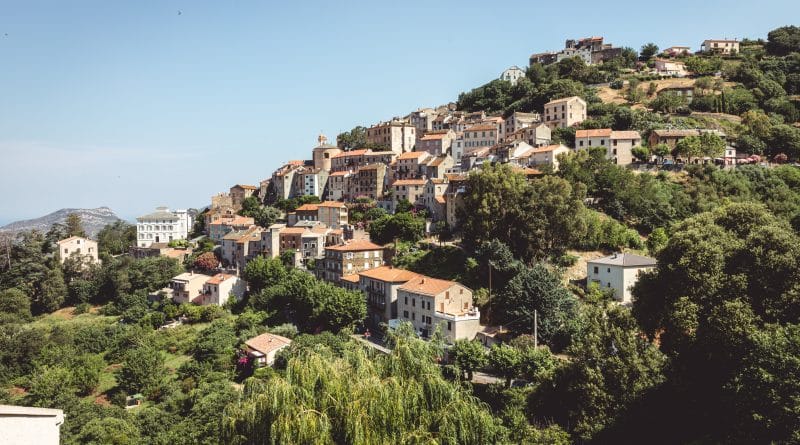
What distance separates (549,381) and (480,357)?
17.4 feet

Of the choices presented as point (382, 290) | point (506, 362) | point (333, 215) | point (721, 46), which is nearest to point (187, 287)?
point (333, 215)

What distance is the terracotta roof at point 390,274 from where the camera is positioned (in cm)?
4447

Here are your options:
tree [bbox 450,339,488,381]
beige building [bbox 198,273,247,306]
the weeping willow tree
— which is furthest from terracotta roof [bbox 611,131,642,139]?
the weeping willow tree

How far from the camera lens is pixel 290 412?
50.9 ft

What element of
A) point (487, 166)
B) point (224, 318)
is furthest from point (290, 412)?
point (224, 318)

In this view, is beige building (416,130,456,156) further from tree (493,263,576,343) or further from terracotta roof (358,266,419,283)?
tree (493,263,576,343)

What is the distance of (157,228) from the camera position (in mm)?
85688

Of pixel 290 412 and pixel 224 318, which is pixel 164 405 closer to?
pixel 224 318

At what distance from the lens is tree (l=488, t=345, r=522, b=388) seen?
2962 cm

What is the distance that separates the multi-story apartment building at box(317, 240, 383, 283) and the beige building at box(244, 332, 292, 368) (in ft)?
37.0

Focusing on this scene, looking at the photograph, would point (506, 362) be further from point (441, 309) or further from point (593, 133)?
point (593, 133)

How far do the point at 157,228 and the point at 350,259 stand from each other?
4718cm

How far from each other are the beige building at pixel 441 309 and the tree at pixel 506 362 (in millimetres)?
6903

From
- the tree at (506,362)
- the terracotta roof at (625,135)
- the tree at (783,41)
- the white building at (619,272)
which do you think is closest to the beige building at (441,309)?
the tree at (506,362)
